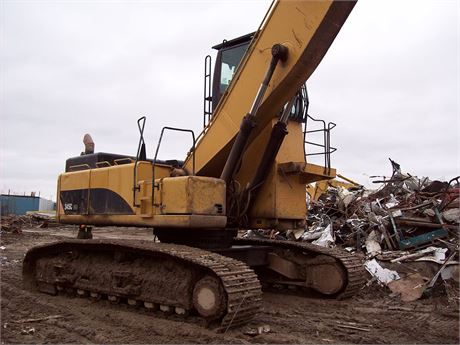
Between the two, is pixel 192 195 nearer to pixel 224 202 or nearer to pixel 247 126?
pixel 224 202

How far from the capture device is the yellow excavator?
5.76 m

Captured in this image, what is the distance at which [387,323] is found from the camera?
5898 millimetres

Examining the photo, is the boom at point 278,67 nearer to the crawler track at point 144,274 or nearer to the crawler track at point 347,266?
the crawler track at point 144,274

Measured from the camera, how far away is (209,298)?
554cm

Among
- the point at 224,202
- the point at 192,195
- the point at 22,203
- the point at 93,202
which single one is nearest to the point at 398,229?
the point at 224,202

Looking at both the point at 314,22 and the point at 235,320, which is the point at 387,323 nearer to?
the point at 235,320

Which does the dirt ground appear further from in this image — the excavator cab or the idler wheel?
the excavator cab

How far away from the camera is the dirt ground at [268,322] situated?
5.26 meters

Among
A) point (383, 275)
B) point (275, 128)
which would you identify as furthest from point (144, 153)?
point (383, 275)

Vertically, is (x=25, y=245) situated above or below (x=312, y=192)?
below

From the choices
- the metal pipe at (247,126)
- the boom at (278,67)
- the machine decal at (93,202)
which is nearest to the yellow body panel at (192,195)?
the metal pipe at (247,126)

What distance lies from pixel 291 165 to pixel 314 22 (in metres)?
2.02

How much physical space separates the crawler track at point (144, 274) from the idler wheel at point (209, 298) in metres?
0.03

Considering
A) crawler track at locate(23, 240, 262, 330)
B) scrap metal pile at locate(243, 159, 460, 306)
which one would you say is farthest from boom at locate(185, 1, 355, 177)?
scrap metal pile at locate(243, 159, 460, 306)
